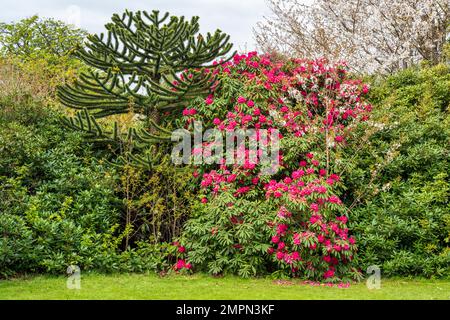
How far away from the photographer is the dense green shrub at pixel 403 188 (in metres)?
7.97

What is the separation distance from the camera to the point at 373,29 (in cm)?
1593

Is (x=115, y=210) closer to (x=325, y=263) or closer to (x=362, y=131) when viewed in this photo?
(x=325, y=263)

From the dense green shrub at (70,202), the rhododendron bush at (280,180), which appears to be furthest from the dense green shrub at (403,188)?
the dense green shrub at (70,202)

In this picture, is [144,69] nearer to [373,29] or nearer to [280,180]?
[280,180]

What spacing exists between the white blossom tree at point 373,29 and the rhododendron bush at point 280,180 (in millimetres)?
4346

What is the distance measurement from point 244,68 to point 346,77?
2365mm

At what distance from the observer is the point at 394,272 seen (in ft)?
25.8

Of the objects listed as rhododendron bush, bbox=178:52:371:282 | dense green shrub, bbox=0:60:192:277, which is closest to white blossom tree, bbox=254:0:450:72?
rhododendron bush, bbox=178:52:371:282

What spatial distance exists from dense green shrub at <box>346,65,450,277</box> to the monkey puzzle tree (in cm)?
337

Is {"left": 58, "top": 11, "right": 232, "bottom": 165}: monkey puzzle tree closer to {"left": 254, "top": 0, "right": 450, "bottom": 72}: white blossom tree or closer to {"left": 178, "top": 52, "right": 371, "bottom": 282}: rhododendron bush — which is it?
{"left": 178, "top": 52, "right": 371, "bottom": 282}: rhododendron bush

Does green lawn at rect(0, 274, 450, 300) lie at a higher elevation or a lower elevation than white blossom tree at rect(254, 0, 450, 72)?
lower

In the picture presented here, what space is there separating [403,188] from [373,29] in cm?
870

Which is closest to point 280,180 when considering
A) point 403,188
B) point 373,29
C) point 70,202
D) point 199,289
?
point 403,188

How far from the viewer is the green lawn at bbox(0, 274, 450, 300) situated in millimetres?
6410
